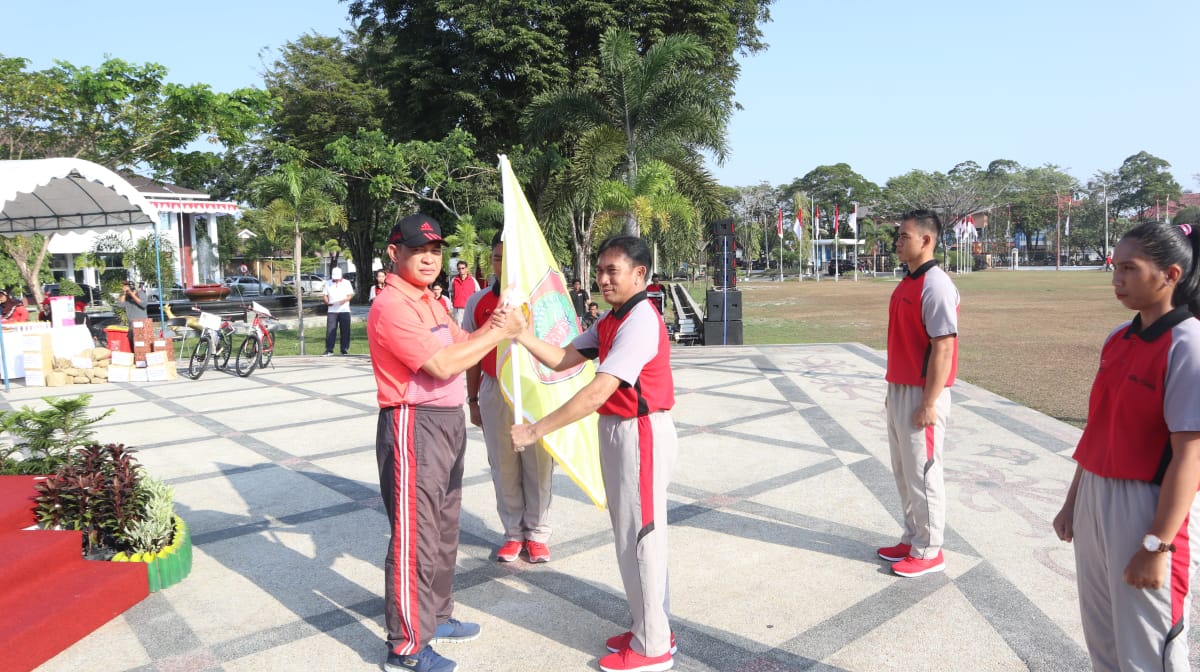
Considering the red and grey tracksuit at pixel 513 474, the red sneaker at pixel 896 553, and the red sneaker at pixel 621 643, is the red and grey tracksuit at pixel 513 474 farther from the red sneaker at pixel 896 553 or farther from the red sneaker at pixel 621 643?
the red sneaker at pixel 896 553

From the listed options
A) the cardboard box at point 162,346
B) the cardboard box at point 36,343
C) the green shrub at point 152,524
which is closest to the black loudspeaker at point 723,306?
the cardboard box at point 162,346

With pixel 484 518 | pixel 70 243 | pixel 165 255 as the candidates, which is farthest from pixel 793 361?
pixel 70 243

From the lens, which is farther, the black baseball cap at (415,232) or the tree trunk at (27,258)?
the tree trunk at (27,258)

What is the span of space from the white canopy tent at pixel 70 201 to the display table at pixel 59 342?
582 millimetres

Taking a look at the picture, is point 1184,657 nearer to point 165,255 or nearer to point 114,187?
point 114,187

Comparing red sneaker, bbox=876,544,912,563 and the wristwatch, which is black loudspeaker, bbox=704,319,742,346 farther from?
the wristwatch

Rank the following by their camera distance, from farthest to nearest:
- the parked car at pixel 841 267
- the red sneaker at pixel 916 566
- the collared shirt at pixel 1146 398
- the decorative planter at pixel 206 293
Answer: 1. the parked car at pixel 841 267
2. the decorative planter at pixel 206 293
3. the red sneaker at pixel 916 566
4. the collared shirt at pixel 1146 398

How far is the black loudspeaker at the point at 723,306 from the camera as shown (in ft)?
46.9

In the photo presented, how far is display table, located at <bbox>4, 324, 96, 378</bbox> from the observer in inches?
432

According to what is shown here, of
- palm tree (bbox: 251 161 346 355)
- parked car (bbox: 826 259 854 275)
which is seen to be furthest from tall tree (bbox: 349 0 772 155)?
parked car (bbox: 826 259 854 275)

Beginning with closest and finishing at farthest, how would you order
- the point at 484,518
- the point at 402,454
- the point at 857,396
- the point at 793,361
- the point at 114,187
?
the point at 402,454, the point at 484,518, the point at 857,396, the point at 114,187, the point at 793,361

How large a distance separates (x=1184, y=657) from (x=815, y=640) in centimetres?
137

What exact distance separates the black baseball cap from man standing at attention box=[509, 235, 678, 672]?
26.6 inches

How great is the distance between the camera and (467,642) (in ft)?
10.7
